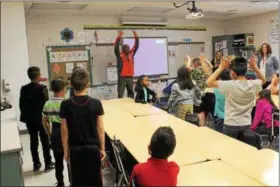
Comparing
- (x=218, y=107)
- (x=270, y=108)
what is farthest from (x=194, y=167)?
(x=270, y=108)

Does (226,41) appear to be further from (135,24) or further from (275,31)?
(135,24)

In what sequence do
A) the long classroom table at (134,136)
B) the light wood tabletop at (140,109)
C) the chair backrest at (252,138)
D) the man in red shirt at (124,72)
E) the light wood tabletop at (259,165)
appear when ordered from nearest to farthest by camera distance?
the light wood tabletop at (259,165) → the long classroom table at (134,136) → the chair backrest at (252,138) → the light wood tabletop at (140,109) → the man in red shirt at (124,72)

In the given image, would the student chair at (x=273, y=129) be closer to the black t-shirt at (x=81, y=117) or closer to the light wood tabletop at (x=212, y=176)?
the light wood tabletop at (x=212, y=176)

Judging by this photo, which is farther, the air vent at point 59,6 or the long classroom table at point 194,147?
the air vent at point 59,6

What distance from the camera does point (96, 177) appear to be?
2.12 metres

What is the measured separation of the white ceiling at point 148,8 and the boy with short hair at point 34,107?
93.3 inches

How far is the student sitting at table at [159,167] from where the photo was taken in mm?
1513

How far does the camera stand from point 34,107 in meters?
3.15

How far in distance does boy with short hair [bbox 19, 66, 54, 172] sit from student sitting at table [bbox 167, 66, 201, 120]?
1.48 meters

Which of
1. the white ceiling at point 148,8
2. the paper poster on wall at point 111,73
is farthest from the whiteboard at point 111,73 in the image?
the white ceiling at point 148,8

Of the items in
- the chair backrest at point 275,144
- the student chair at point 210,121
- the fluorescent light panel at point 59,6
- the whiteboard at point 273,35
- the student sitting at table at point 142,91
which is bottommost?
the chair backrest at point 275,144

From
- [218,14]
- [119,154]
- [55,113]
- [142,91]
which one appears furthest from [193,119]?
[218,14]

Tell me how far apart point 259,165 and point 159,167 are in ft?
2.31

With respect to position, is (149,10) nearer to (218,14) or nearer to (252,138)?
(218,14)
